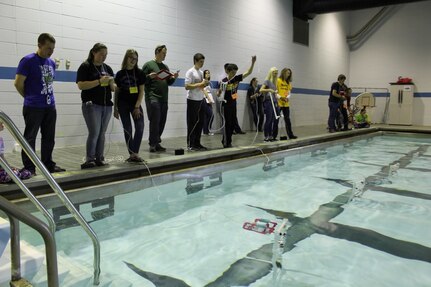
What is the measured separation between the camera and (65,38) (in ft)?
19.6

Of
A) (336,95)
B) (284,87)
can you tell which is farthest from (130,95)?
(336,95)

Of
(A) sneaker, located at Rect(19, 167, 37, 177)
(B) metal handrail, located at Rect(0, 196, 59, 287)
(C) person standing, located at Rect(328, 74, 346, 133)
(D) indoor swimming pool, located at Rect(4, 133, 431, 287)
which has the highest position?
(C) person standing, located at Rect(328, 74, 346, 133)

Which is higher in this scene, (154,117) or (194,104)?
(194,104)

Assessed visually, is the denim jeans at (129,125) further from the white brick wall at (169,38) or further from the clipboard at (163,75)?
the white brick wall at (169,38)

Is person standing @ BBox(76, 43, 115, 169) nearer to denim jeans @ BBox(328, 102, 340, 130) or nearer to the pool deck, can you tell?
the pool deck

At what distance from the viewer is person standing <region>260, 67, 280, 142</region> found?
702 cm

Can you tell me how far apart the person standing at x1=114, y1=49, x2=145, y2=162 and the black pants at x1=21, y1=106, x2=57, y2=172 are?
0.93m

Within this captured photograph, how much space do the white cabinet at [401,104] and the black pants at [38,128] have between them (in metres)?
13.3

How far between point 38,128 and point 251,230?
2.35 meters

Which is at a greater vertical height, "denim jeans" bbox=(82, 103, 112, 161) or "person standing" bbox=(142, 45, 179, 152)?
"person standing" bbox=(142, 45, 179, 152)

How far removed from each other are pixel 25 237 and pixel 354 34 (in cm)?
1526

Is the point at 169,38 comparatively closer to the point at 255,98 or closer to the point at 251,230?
the point at 255,98

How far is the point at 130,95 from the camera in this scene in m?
4.67

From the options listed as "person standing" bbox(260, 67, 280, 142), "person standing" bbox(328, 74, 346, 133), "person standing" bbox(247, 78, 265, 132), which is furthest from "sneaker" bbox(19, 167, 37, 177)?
"person standing" bbox(328, 74, 346, 133)
